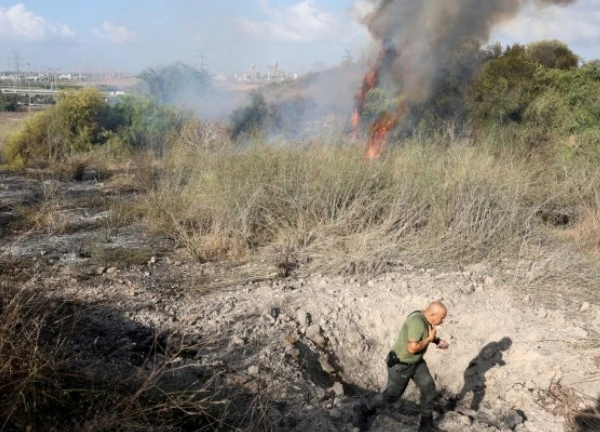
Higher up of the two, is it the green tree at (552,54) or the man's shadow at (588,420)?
the green tree at (552,54)

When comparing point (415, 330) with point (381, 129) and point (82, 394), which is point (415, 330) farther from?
point (381, 129)

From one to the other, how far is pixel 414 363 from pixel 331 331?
1.32 metres

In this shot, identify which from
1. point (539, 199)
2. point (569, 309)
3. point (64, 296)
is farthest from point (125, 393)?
point (539, 199)

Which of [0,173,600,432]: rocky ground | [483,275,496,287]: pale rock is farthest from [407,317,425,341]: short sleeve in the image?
[483,275,496,287]: pale rock

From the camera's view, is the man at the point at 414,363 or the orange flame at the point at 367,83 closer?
the man at the point at 414,363

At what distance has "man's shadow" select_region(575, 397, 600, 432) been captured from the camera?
13.2 feet

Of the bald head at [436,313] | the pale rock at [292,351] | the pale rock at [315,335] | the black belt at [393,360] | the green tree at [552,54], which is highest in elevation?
the green tree at [552,54]

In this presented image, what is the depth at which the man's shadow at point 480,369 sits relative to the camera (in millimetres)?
4723

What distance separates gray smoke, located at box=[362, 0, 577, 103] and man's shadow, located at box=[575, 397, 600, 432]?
8623mm

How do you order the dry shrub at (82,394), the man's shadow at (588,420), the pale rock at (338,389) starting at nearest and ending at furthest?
the dry shrub at (82,394) → the man's shadow at (588,420) → the pale rock at (338,389)

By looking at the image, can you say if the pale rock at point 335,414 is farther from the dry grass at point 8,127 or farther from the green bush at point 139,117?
the dry grass at point 8,127

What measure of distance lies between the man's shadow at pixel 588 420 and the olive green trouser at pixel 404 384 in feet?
3.61

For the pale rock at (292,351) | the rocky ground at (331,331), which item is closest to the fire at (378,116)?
the rocky ground at (331,331)

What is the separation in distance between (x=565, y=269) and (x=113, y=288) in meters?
4.81
